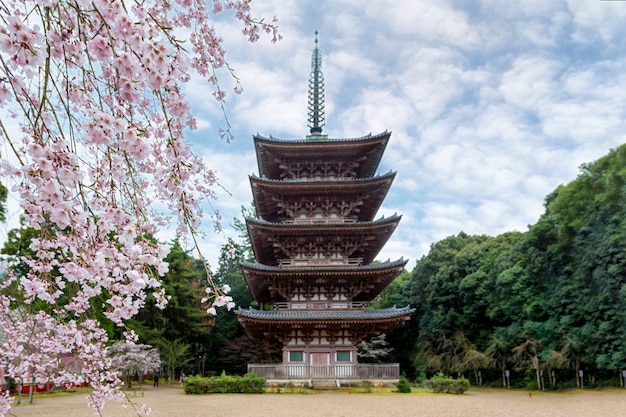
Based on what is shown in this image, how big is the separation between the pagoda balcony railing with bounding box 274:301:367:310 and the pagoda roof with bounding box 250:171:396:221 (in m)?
4.08

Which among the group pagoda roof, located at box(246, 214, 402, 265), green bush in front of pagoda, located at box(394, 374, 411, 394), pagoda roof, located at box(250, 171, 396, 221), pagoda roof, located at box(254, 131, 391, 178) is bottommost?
green bush in front of pagoda, located at box(394, 374, 411, 394)

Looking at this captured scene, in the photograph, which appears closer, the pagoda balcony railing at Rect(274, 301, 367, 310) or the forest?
the pagoda balcony railing at Rect(274, 301, 367, 310)

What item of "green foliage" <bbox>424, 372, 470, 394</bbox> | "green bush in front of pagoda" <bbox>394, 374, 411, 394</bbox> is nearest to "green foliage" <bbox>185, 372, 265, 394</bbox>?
"green bush in front of pagoda" <bbox>394, 374, 411, 394</bbox>

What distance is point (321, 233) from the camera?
57.2 ft

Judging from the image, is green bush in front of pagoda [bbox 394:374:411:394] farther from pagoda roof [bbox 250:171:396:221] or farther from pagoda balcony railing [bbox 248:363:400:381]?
pagoda roof [bbox 250:171:396:221]

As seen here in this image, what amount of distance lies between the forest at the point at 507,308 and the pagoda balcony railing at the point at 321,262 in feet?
25.8

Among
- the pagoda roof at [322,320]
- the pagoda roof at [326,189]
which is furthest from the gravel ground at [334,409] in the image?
the pagoda roof at [326,189]

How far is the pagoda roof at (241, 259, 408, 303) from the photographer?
16.6 metres

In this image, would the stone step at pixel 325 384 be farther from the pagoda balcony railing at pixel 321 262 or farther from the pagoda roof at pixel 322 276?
the pagoda balcony railing at pixel 321 262

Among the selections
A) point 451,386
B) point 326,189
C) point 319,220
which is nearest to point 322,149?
point 326,189

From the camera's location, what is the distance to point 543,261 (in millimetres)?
25625

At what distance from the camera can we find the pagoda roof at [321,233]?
1694 cm

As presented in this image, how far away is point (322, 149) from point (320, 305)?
6.70 metres

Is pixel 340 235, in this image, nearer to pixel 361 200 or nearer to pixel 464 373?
pixel 361 200
